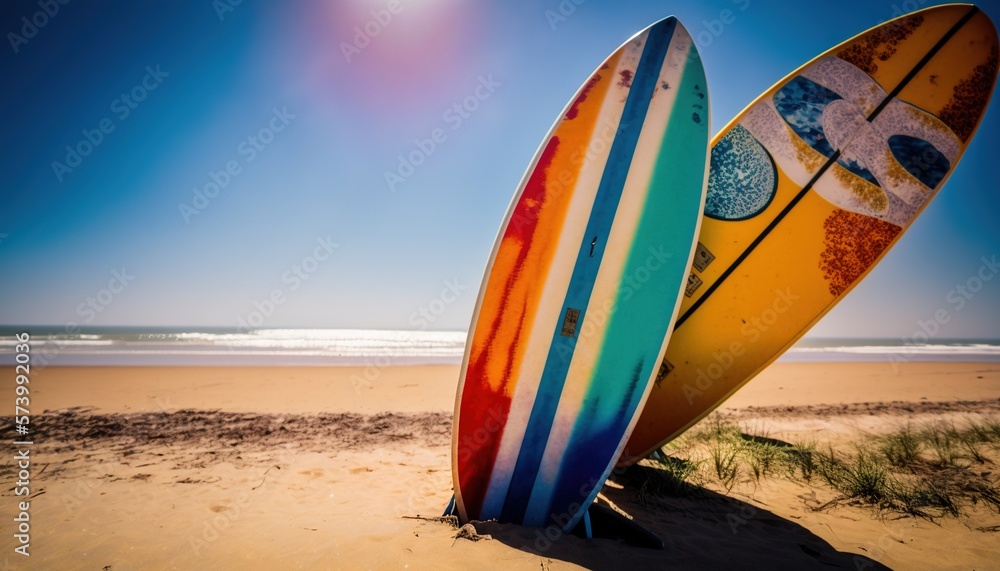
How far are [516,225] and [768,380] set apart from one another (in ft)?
29.0

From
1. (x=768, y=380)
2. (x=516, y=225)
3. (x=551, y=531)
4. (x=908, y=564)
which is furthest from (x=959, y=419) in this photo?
(x=516, y=225)

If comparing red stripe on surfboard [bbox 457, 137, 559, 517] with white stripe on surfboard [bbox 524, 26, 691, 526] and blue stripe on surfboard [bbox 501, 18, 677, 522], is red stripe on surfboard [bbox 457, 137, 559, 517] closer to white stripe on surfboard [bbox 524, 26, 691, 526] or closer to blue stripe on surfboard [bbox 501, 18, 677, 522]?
blue stripe on surfboard [bbox 501, 18, 677, 522]

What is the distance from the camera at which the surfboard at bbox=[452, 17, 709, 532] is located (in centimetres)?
215

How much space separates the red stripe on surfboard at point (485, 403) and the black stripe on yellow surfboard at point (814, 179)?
53.8 inches

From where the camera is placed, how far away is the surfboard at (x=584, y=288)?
2146 mm

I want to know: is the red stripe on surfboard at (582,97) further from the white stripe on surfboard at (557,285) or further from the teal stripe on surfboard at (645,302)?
the teal stripe on surfboard at (645,302)

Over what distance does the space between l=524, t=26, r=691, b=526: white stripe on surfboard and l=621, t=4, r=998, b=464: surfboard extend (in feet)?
3.09

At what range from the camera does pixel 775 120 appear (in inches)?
119

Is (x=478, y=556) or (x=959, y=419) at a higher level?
(x=959, y=419)

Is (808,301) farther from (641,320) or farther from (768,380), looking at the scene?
(768,380)

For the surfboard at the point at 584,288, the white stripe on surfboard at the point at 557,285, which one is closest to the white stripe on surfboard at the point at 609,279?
the surfboard at the point at 584,288

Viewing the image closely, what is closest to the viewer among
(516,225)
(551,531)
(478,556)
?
(478,556)

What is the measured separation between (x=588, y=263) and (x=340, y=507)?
2.08m

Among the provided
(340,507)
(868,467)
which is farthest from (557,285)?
(868,467)
